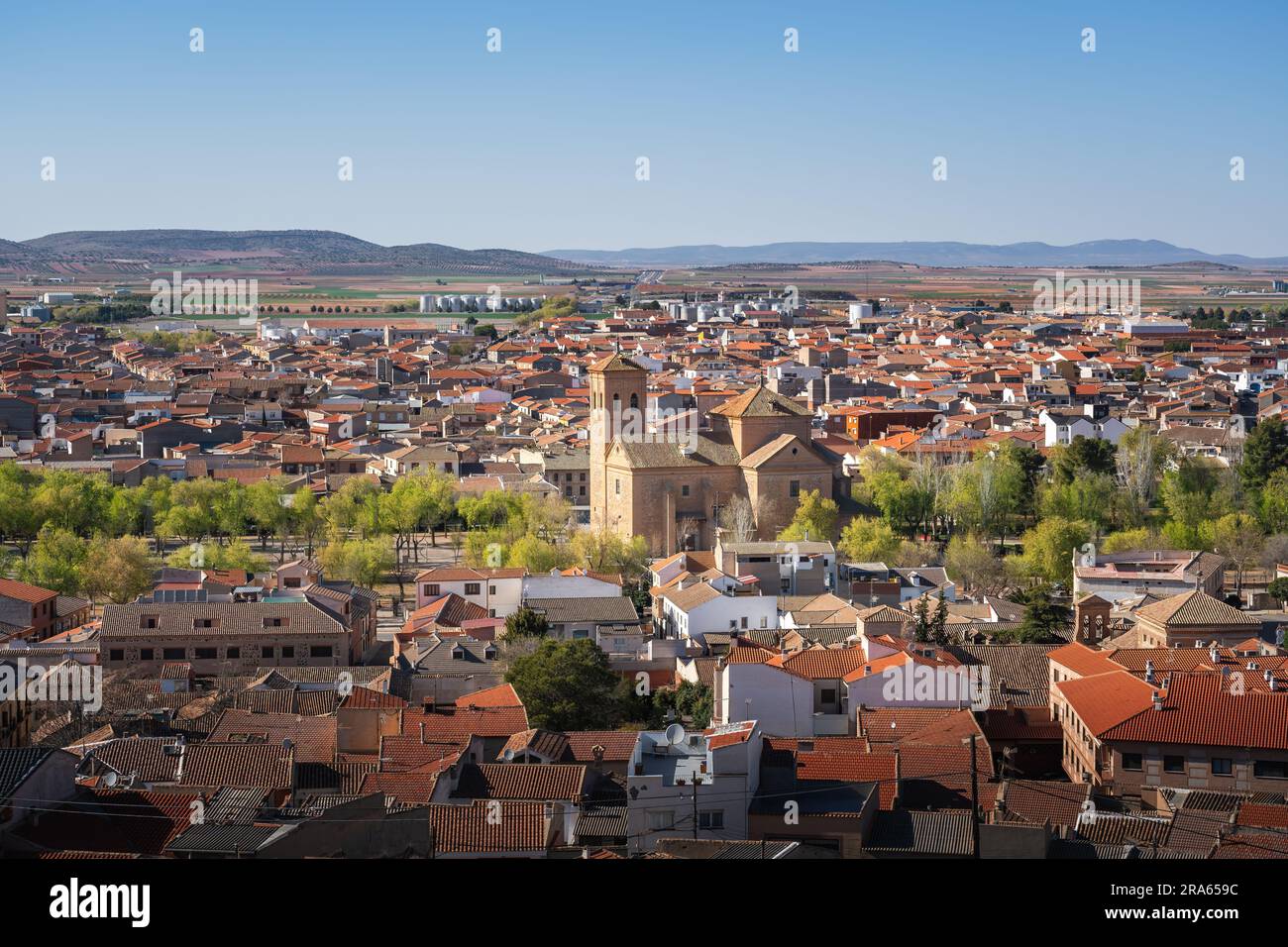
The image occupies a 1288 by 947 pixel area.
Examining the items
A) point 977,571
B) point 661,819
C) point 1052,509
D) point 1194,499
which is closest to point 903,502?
point 1052,509

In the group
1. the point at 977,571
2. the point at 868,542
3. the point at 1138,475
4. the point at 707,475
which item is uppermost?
the point at 707,475

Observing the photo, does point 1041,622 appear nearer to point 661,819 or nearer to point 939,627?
point 939,627

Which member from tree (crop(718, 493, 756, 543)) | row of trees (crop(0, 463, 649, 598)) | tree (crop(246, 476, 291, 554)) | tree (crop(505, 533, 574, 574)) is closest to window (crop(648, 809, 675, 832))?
tree (crop(505, 533, 574, 574))

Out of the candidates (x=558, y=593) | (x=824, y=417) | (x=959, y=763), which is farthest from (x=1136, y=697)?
(x=824, y=417)

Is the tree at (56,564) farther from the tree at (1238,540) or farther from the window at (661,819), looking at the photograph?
the tree at (1238,540)

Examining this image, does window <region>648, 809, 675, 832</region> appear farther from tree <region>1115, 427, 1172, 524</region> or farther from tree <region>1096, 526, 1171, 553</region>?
tree <region>1115, 427, 1172, 524</region>
